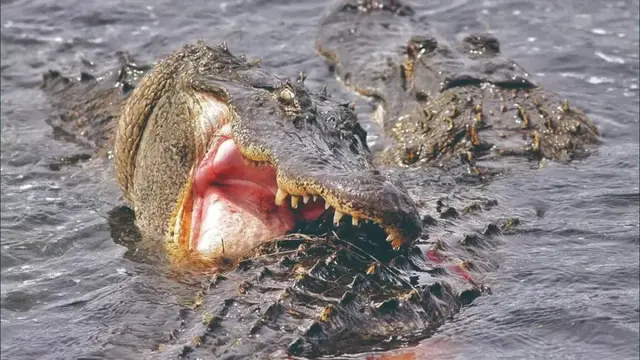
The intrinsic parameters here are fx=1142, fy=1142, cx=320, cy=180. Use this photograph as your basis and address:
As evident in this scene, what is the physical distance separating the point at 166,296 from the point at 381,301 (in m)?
1.30

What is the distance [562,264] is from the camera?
6.56 metres

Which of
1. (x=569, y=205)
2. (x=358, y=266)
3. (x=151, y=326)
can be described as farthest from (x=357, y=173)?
(x=569, y=205)

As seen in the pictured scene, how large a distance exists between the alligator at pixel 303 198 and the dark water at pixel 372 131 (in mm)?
206

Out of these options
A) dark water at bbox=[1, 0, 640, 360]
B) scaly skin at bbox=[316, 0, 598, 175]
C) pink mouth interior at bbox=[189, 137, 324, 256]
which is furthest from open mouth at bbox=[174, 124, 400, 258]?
scaly skin at bbox=[316, 0, 598, 175]

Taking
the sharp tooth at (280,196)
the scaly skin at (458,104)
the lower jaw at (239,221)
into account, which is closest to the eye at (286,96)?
the lower jaw at (239,221)

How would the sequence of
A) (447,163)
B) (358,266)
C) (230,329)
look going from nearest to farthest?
(230,329), (358,266), (447,163)

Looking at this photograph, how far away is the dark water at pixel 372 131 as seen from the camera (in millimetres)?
5633

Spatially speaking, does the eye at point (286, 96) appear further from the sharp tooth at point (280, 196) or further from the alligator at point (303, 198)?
the sharp tooth at point (280, 196)

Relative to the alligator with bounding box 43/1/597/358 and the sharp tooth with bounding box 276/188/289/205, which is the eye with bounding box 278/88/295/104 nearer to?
the alligator with bounding box 43/1/597/358

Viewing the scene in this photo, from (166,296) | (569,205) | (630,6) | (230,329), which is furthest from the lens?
(630,6)

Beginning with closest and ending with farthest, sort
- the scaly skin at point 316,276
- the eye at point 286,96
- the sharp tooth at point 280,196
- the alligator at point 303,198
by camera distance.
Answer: the scaly skin at point 316,276
the alligator at point 303,198
the sharp tooth at point 280,196
the eye at point 286,96

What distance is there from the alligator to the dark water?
206 mm

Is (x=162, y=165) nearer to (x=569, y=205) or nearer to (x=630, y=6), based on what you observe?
(x=569, y=205)

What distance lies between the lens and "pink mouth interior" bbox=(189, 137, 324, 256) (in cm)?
610
